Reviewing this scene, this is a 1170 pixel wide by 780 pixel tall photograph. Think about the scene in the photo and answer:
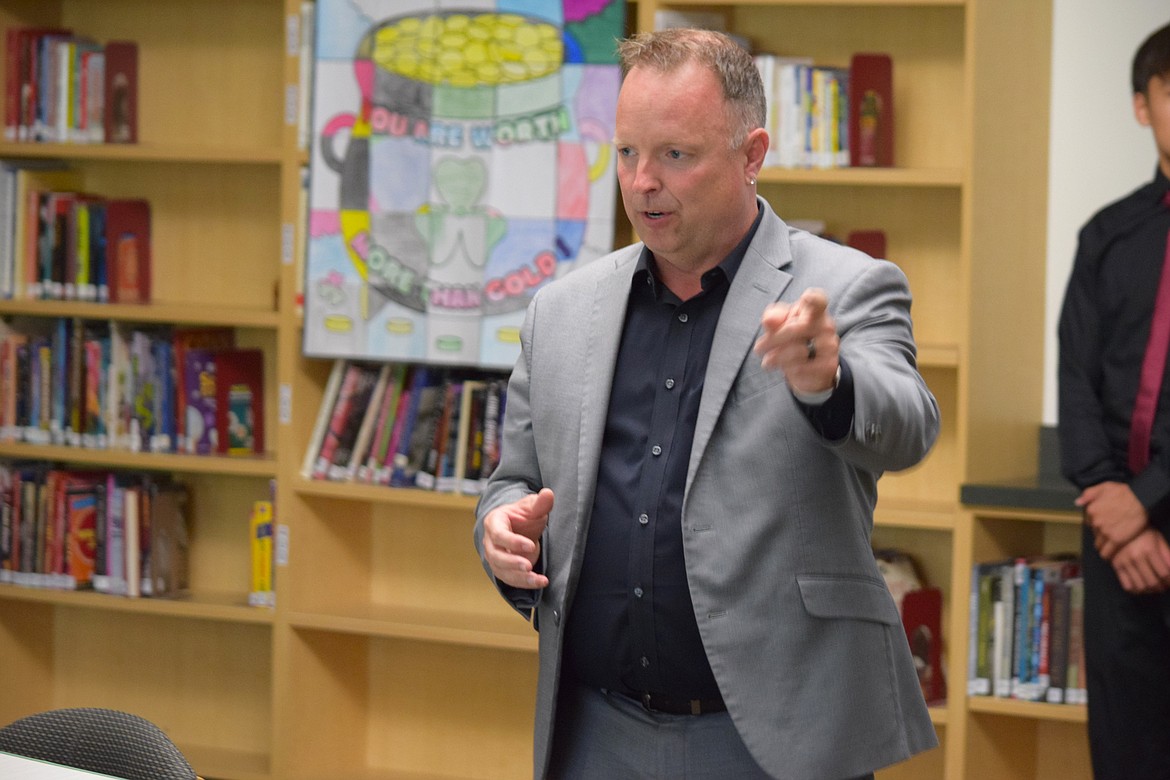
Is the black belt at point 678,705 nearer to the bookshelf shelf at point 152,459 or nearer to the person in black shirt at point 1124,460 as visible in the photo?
the person in black shirt at point 1124,460

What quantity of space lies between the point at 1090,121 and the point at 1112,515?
4.02ft

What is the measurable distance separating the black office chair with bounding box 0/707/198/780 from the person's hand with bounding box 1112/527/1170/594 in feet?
6.37

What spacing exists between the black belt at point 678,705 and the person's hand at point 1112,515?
59.0 inches

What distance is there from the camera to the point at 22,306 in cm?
418

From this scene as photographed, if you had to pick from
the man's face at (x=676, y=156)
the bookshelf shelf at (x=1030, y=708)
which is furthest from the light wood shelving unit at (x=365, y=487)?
the man's face at (x=676, y=156)

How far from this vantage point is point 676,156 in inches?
69.7

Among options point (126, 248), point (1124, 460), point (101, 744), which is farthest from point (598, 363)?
point (126, 248)

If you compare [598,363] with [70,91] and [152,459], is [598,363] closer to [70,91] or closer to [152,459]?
[152,459]

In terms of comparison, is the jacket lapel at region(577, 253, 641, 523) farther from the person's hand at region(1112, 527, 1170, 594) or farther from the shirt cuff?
the person's hand at region(1112, 527, 1170, 594)

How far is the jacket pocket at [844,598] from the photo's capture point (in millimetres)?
1739

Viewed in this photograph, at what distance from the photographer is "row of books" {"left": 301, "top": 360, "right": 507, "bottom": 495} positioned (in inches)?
149

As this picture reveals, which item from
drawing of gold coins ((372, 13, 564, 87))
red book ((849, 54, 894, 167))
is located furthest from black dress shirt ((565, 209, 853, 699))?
drawing of gold coins ((372, 13, 564, 87))

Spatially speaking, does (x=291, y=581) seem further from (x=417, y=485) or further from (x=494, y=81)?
(x=494, y=81)

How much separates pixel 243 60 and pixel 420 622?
1791 mm
